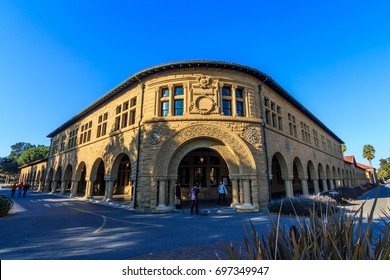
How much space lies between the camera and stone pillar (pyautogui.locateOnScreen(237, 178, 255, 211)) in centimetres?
1132

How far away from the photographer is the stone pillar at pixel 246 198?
37.1ft

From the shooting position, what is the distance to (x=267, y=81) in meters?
15.9

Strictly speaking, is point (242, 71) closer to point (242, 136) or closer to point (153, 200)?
point (242, 136)

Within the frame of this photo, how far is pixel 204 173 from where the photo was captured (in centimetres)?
1695

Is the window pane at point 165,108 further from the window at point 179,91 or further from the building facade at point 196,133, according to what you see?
the window at point 179,91

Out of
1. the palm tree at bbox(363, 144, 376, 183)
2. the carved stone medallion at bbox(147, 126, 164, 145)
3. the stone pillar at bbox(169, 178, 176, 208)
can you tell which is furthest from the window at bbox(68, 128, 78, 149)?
the palm tree at bbox(363, 144, 376, 183)

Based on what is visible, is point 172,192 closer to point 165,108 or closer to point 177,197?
point 177,197

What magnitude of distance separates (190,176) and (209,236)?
1032 cm

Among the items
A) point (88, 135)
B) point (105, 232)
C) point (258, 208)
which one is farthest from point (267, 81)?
point (88, 135)

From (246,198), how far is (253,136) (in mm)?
4229

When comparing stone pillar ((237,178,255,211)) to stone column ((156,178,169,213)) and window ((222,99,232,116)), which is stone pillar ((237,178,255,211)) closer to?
stone column ((156,178,169,213))

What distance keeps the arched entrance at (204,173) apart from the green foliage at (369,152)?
72268 mm

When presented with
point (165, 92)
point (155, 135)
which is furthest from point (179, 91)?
point (155, 135)

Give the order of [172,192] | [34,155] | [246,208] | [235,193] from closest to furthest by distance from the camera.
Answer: [246,208] → [235,193] → [172,192] → [34,155]
